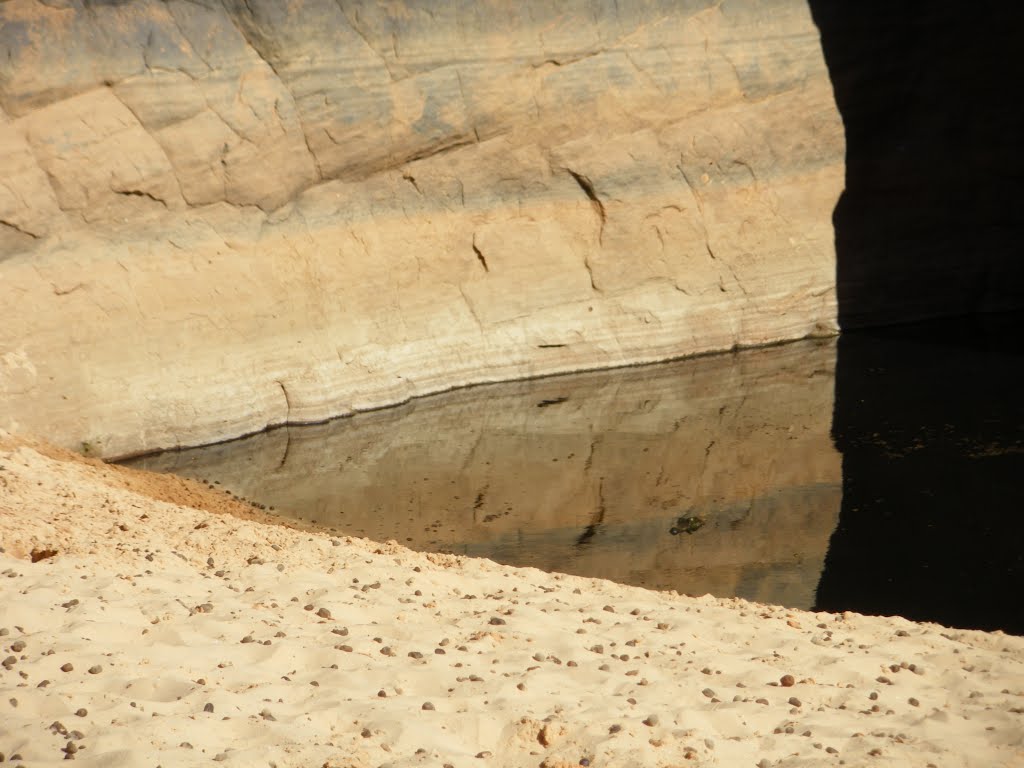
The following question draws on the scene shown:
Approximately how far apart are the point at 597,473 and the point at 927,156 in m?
4.57

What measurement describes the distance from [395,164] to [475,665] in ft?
16.5

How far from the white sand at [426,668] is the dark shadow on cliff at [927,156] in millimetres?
5543

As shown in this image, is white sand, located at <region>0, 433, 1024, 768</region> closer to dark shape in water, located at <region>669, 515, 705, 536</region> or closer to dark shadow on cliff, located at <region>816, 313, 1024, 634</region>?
dark shadow on cliff, located at <region>816, 313, 1024, 634</region>

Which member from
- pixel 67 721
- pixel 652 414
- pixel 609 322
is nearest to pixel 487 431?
pixel 652 414

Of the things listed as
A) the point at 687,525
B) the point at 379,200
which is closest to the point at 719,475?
the point at 687,525

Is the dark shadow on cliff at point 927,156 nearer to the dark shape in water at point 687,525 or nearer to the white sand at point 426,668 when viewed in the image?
the dark shape in water at point 687,525

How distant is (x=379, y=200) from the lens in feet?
26.4

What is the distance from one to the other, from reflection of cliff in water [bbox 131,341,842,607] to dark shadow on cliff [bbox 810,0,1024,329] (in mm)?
1454

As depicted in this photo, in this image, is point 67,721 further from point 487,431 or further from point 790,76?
point 790,76

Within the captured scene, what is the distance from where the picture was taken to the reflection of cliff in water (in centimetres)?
557

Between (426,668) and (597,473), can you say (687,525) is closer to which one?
(597,473)

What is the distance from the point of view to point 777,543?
18.5 ft

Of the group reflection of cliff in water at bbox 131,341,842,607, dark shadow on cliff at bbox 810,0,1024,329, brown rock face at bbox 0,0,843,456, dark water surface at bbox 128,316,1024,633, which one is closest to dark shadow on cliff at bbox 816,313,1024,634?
dark water surface at bbox 128,316,1024,633

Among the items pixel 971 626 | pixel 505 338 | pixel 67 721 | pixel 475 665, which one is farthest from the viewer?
pixel 505 338
